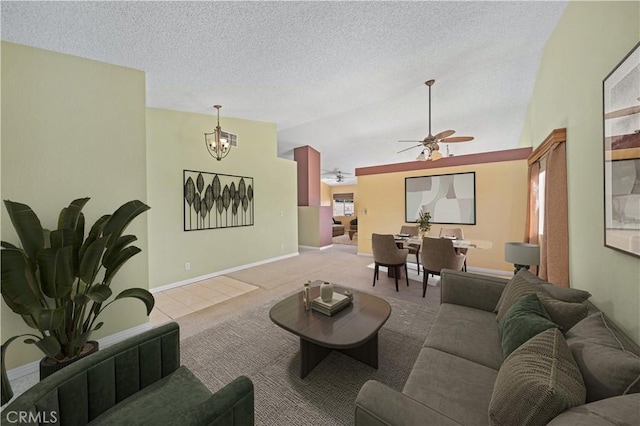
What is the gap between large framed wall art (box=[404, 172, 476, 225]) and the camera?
4.90 metres

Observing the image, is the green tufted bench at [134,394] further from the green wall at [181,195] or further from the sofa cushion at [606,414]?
the green wall at [181,195]

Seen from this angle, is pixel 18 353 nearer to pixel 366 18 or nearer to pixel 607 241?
pixel 366 18

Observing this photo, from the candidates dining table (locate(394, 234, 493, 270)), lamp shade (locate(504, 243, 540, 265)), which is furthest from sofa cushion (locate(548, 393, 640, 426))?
dining table (locate(394, 234, 493, 270))

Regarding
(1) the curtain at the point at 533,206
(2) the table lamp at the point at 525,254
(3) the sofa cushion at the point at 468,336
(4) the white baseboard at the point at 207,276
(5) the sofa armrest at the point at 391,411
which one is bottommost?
(4) the white baseboard at the point at 207,276

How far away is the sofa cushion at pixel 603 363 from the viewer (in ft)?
2.68

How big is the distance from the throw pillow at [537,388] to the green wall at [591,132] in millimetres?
814

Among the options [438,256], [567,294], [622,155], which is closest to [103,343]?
[567,294]

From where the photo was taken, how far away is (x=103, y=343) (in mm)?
2291

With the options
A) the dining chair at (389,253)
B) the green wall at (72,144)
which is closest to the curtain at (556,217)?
the dining chair at (389,253)

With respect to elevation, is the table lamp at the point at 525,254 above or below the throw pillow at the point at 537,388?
above

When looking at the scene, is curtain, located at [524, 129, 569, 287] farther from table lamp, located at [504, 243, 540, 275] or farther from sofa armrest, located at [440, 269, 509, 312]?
sofa armrest, located at [440, 269, 509, 312]

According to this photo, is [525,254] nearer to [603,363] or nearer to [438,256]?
[438,256]

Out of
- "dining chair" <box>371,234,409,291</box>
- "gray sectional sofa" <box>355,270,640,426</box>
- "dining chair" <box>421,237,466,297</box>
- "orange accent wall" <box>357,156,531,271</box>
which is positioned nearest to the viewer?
"gray sectional sofa" <box>355,270,640,426</box>

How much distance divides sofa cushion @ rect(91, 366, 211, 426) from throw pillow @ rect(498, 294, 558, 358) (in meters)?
1.63
